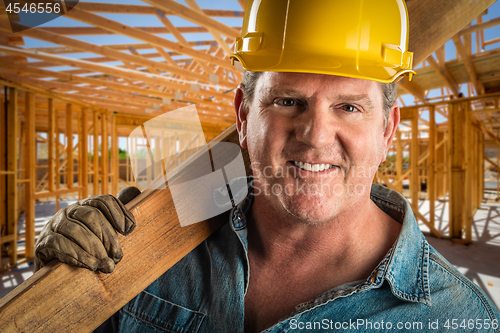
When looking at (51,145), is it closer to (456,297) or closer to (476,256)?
(456,297)

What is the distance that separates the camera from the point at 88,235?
793 mm

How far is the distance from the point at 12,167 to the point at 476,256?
9.22 m

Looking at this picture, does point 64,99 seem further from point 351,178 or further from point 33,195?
point 351,178

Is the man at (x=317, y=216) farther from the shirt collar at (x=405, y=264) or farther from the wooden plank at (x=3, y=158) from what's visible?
the wooden plank at (x=3, y=158)

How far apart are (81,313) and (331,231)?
969 millimetres

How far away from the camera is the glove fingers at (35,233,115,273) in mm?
757

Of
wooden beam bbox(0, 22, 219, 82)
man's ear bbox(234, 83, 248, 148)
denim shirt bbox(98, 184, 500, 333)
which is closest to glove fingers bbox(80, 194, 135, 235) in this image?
denim shirt bbox(98, 184, 500, 333)

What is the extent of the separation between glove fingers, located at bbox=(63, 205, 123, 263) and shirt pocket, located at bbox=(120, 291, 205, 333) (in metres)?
0.44

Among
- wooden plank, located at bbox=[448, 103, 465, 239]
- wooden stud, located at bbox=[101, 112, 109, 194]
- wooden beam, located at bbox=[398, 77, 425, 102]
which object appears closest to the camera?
wooden beam, located at bbox=[398, 77, 425, 102]

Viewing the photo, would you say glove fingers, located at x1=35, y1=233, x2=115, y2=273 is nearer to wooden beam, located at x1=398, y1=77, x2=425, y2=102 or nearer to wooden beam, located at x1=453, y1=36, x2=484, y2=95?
wooden beam, located at x1=453, y1=36, x2=484, y2=95

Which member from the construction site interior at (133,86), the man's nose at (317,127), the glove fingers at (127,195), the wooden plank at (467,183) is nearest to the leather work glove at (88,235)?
the glove fingers at (127,195)

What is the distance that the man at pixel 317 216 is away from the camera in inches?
40.3

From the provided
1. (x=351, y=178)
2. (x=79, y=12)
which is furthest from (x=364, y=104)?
(x=79, y=12)

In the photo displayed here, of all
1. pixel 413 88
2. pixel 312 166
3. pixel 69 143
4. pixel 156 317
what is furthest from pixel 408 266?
pixel 69 143
